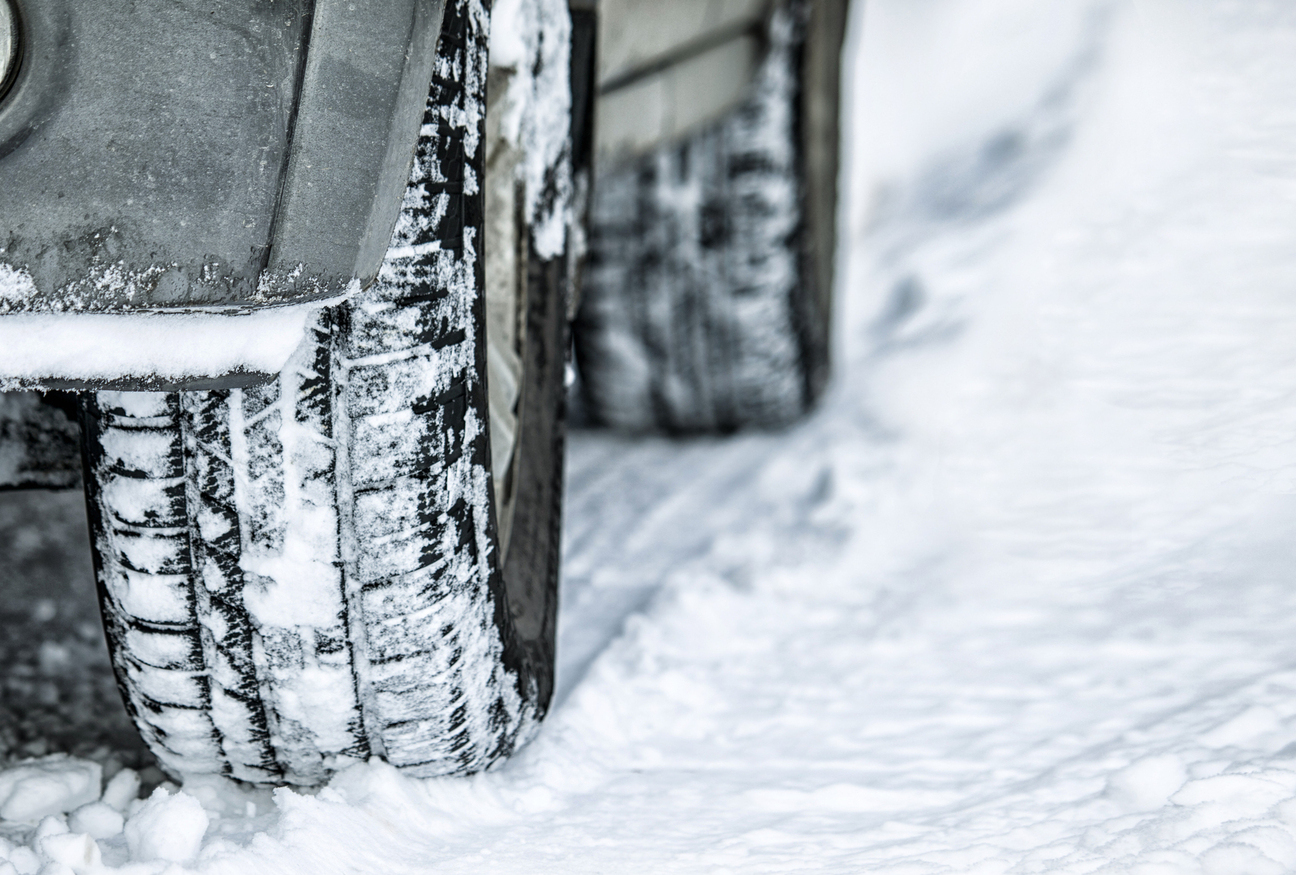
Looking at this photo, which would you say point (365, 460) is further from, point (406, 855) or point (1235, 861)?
point (1235, 861)

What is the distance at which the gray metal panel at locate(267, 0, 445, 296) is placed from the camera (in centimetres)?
65

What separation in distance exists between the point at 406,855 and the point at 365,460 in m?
0.34

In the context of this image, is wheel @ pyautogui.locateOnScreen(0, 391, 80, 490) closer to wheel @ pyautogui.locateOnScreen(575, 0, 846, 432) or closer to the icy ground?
the icy ground

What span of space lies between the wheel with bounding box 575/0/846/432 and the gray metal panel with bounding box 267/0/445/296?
3.97ft

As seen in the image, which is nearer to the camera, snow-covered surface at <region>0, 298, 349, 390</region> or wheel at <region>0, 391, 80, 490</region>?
snow-covered surface at <region>0, 298, 349, 390</region>

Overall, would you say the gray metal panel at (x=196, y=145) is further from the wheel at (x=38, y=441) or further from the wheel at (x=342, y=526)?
the wheel at (x=38, y=441)

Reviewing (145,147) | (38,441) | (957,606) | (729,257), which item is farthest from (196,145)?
(729,257)

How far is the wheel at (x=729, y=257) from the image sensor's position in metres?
1.91

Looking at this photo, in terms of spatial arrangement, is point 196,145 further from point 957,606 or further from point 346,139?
point 957,606

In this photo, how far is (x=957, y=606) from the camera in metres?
1.37

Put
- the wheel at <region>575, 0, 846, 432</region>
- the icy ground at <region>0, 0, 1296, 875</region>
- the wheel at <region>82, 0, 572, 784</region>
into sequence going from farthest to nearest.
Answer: the wheel at <region>575, 0, 846, 432</region>
the icy ground at <region>0, 0, 1296, 875</region>
the wheel at <region>82, 0, 572, 784</region>

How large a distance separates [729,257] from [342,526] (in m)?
1.27

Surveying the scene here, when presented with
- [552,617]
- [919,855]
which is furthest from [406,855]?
[919,855]

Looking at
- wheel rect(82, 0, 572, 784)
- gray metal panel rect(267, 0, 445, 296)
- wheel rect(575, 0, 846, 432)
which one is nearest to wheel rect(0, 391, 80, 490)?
wheel rect(82, 0, 572, 784)
